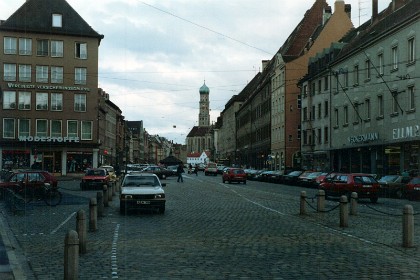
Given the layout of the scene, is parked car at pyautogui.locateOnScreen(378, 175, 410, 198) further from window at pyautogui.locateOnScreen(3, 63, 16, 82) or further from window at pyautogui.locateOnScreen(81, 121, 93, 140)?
window at pyautogui.locateOnScreen(3, 63, 16, 82)

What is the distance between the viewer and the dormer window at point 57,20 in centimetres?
7225

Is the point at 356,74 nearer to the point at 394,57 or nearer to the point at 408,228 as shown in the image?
the point at 394,57

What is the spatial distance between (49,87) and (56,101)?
6.04ft

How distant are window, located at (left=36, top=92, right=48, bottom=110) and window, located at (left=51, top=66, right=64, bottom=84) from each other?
1889 mm

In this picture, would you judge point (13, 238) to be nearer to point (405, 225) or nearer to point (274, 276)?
point (274, 276)

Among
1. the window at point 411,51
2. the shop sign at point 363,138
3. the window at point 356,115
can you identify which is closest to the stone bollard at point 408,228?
the window at point 411,51

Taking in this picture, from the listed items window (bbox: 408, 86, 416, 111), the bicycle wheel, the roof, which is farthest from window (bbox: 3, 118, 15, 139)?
window (bbox: 408, 86, 416, 111)

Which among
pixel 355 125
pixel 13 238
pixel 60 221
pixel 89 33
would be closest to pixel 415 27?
pixel 355 125

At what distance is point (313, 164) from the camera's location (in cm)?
6844

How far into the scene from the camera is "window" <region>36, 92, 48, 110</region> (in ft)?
232

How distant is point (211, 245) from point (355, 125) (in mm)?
41558

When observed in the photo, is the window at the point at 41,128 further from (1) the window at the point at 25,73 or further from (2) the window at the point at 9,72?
(2) the window at the point at 9,72

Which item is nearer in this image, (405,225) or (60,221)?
(405,225)

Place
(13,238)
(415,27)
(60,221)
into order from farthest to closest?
(415,27) → (60,221) → (13,238)
